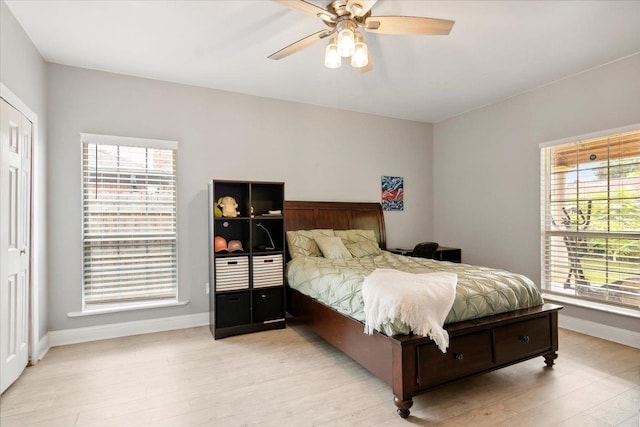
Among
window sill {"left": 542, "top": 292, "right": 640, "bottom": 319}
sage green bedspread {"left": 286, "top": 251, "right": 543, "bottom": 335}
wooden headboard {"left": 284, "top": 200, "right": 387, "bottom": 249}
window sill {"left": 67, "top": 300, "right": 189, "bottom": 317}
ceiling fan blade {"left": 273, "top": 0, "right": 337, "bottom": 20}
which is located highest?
ceiling fan blade {"left": 273, "top": 0, "right": 337, "bottom": 20}

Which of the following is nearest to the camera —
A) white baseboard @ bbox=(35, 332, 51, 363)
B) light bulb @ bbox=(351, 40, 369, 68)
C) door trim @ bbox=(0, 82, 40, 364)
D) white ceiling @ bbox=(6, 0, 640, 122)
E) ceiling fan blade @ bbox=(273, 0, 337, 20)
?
ceiling fan blade @ bbox=(273, 0, 337, 20)

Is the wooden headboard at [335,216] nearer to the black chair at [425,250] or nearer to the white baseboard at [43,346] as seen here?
the black chair at [425,250]

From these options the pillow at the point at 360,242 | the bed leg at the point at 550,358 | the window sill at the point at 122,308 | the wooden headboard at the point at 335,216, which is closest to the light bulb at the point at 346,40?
the wooden headboard at the point at 335,216

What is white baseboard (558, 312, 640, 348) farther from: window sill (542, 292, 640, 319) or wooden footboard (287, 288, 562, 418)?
wooden footboard (287, 288, 562, 418)

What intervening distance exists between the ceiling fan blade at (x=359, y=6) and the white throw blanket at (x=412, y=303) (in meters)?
1.75

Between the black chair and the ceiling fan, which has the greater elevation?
the ceiling fan

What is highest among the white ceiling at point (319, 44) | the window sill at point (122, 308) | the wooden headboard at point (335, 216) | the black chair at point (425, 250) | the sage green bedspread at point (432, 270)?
the white ceiling at point (319, 44)

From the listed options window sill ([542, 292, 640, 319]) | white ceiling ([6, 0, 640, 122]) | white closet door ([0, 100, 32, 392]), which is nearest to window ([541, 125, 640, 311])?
window sill ([542, 292, 640, 319])

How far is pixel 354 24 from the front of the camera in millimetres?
2158

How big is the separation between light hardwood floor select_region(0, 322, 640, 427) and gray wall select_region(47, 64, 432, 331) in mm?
973

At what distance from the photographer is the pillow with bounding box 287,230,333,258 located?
4.04 meters

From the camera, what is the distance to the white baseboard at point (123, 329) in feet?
10.9

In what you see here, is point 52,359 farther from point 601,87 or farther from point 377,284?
point 601,87

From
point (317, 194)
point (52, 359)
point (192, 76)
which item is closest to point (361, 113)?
point (317, 194)
